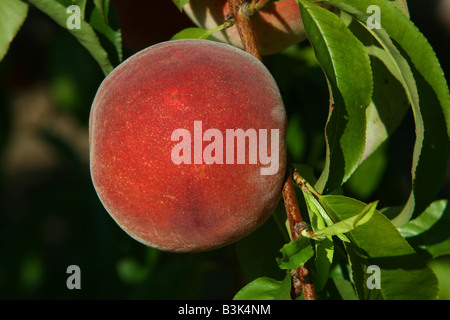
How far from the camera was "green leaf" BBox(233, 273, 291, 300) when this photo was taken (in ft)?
2.61

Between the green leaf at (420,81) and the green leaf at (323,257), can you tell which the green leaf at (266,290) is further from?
the green leaf at (420,81)

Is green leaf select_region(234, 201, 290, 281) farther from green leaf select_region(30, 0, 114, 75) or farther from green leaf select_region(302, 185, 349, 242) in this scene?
green leaf select_region(30, 0, 114, 75)

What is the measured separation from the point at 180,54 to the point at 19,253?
3.49 feet

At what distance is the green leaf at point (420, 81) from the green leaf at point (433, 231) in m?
0.27

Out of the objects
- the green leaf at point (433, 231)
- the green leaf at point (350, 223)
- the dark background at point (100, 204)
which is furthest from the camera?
the dark background at point (100, 204)

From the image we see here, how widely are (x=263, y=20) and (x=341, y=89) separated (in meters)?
0.24

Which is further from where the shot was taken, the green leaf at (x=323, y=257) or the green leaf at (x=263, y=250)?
the green leaf at (x=263, y=250)

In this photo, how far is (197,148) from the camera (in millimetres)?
708

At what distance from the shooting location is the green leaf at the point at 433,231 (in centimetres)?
105

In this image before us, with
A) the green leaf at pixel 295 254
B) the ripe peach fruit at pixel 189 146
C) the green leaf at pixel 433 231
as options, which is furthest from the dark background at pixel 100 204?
the green leaf at pixel 295 254

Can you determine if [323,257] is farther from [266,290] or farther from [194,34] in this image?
[194,34]

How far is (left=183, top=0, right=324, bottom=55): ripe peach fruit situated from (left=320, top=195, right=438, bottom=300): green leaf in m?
0.33
